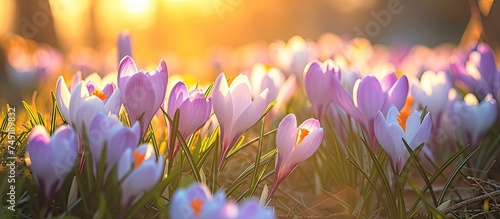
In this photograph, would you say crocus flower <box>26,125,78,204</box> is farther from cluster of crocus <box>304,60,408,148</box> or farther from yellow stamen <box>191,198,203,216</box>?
cluster of crocus <box>304,60,408,148</box>

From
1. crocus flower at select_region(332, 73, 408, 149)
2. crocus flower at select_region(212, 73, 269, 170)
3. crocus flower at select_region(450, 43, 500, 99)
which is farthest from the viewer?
crocus flower at select_region(450, 43, 500, 99)

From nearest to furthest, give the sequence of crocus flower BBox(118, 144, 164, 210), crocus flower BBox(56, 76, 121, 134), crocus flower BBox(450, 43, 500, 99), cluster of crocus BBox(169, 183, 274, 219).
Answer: cluster of crocus BBox(169, 183, 274, 219), crocus flower BBox(118, 144, 164, 210), crocus flower BBox(56, 76, 121, 134), crocus flower BBox(450, 43, 500, 99)

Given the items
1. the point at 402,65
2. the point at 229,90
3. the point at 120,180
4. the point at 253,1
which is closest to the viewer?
the point at 120,180

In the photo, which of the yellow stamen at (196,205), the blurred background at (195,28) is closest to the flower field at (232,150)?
the yellow stamen at (196,205)

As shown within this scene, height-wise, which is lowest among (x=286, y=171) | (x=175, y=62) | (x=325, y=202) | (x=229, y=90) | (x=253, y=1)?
(x=325, y=202)

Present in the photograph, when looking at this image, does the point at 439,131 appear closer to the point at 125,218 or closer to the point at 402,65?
the point at 125,218

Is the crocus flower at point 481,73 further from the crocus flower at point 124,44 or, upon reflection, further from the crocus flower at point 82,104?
the crocus flower at point 82,104

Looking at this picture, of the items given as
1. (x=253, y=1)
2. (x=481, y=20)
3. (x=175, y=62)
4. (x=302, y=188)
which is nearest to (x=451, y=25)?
(x=253, y=1)

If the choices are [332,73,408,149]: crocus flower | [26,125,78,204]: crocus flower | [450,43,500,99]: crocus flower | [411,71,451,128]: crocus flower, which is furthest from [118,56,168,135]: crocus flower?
[450,43,500,99]: crocus flower
